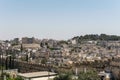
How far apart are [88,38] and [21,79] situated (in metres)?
66.5

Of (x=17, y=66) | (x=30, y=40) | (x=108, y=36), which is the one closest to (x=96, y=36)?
(x=108, y=36)

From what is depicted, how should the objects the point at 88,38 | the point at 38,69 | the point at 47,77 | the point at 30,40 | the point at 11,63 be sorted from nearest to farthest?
the point at 47,77 → the point at 38,69 → the point at 11,63 → the point at 30,40 → the point at 88,38

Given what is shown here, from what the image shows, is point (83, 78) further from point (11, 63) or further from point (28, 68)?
point (11, 63)

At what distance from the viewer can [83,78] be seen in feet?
54.0

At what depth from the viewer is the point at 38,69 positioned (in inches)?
1046

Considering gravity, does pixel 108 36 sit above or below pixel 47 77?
above

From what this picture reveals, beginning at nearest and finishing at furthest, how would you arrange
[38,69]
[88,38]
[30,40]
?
[38,69], [30,40], [88,38]

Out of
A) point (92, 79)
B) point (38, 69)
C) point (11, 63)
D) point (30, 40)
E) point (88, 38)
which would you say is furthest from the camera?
point (88, 38)

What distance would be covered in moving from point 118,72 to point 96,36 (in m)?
69.5

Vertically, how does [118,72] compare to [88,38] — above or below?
below

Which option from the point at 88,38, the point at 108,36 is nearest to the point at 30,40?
the point at 88,38

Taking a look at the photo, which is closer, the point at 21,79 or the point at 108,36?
the point at 21,79

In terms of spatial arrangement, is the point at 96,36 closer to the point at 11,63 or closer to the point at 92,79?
the point at 11,63

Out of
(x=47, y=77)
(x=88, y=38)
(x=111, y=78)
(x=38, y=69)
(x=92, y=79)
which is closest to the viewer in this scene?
(x=92, y=79)
